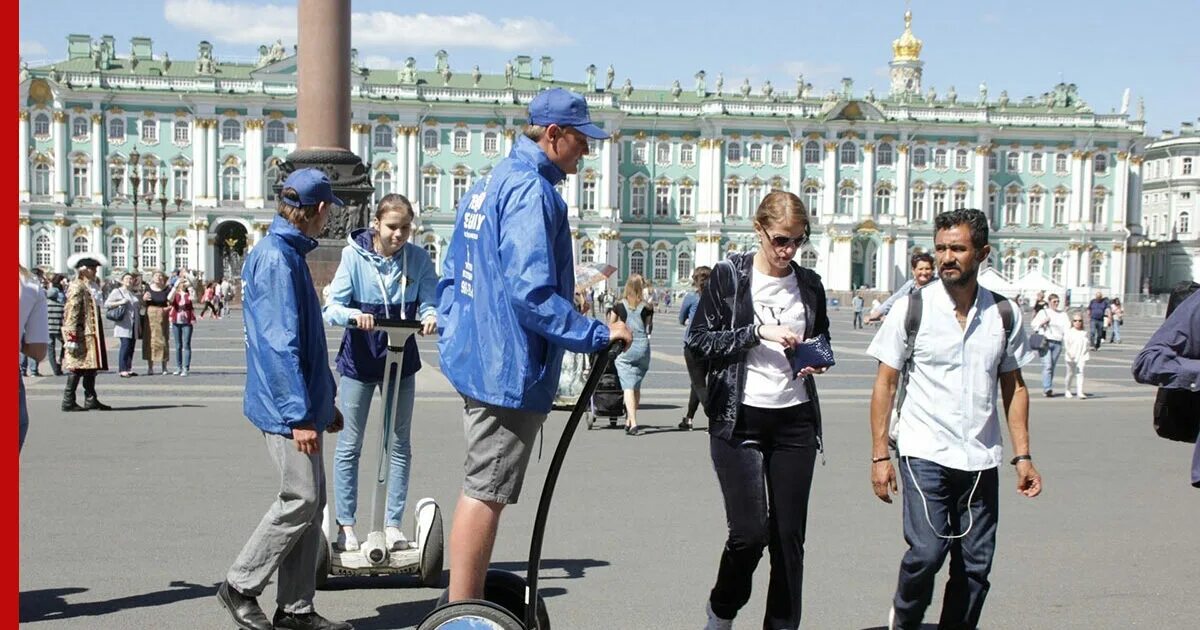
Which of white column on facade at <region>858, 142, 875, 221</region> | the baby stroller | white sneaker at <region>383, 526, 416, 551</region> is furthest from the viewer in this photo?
white column on facade at <region>858, 142, 875, 221</region>

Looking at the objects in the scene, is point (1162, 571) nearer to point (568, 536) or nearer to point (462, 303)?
point (568, 536)

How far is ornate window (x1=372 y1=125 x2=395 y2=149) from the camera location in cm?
7494

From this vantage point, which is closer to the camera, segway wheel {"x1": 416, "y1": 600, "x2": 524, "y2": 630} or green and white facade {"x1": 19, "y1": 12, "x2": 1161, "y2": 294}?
segway wheel {"x1": 416, "y1": 600, "x2": 524, "y2": 630}

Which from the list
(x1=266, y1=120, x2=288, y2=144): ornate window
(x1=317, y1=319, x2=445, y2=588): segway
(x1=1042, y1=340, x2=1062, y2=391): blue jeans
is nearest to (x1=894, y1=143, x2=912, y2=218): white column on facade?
(x1=266, y1=120, x2=288, y2=144): ornate window

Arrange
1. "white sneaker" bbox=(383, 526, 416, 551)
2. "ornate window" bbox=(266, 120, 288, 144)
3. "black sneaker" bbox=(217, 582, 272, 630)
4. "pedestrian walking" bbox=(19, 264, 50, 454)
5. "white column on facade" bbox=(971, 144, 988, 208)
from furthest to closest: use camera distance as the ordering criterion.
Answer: "white column on facade" bbox=(971, 144, 988, 208) → "ornate window" bbox=(266, 120, 288, 144) → "white sneaker" bbox=(383, 526, 416, 551) → "pedestrian walking" bbox=(19, 264, 50, 454) → "black sneaker" bbox=(217, 582, 272, 630)

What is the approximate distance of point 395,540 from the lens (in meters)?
5.98

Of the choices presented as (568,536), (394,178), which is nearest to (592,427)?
(568,536)

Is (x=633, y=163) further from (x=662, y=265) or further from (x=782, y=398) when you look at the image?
(x=782, y=398)

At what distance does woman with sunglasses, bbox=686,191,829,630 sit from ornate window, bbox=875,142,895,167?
254ft

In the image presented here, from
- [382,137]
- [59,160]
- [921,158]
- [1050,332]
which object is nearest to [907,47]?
[921,158]

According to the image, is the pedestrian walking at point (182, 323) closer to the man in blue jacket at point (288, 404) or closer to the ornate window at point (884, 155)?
the man in blue jacket at point (288, 404)

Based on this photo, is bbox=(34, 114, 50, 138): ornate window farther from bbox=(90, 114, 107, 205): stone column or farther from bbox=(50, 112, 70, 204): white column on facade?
bbox=(90, 114, 107, 205): stone column

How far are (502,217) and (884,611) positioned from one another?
290 centimetres

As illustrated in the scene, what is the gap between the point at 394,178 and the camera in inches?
2943
